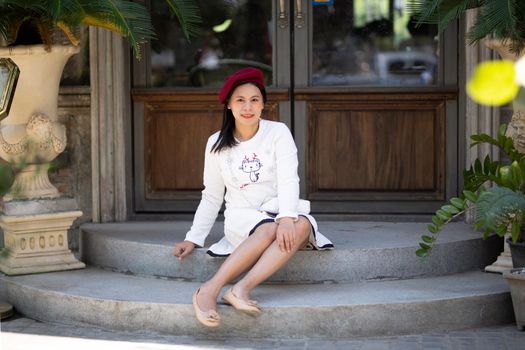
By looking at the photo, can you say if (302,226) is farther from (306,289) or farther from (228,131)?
(228,131)

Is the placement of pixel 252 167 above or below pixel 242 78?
below

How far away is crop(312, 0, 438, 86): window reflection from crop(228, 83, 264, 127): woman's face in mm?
1883

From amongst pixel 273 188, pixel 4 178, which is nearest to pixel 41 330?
pixel 273 188

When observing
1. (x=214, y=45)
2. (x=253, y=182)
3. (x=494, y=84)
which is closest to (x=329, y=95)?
(x=214, y=45)

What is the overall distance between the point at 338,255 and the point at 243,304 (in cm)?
88

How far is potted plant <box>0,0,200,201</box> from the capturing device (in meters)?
5.15

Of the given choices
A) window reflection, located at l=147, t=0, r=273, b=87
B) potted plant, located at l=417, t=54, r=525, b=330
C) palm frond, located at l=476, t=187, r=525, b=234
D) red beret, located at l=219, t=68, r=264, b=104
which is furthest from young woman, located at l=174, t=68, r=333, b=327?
window reflection, located at l=147, t=0, r=273, b=87

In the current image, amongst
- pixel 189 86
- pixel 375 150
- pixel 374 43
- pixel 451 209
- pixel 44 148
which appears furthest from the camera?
pixel 189 86

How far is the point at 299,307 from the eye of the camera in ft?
15.1

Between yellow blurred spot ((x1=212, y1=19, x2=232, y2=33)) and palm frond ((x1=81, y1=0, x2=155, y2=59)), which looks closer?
palm frond ((x1=81, y1=0, x2=155, y2=59))

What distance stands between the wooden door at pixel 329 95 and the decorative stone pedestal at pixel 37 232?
1291mm

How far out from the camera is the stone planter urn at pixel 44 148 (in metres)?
5.44

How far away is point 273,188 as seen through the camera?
16.3ft

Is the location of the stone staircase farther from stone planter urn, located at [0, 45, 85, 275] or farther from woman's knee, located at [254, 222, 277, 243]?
woman's knee, located at [254, 222, 277, 243]
